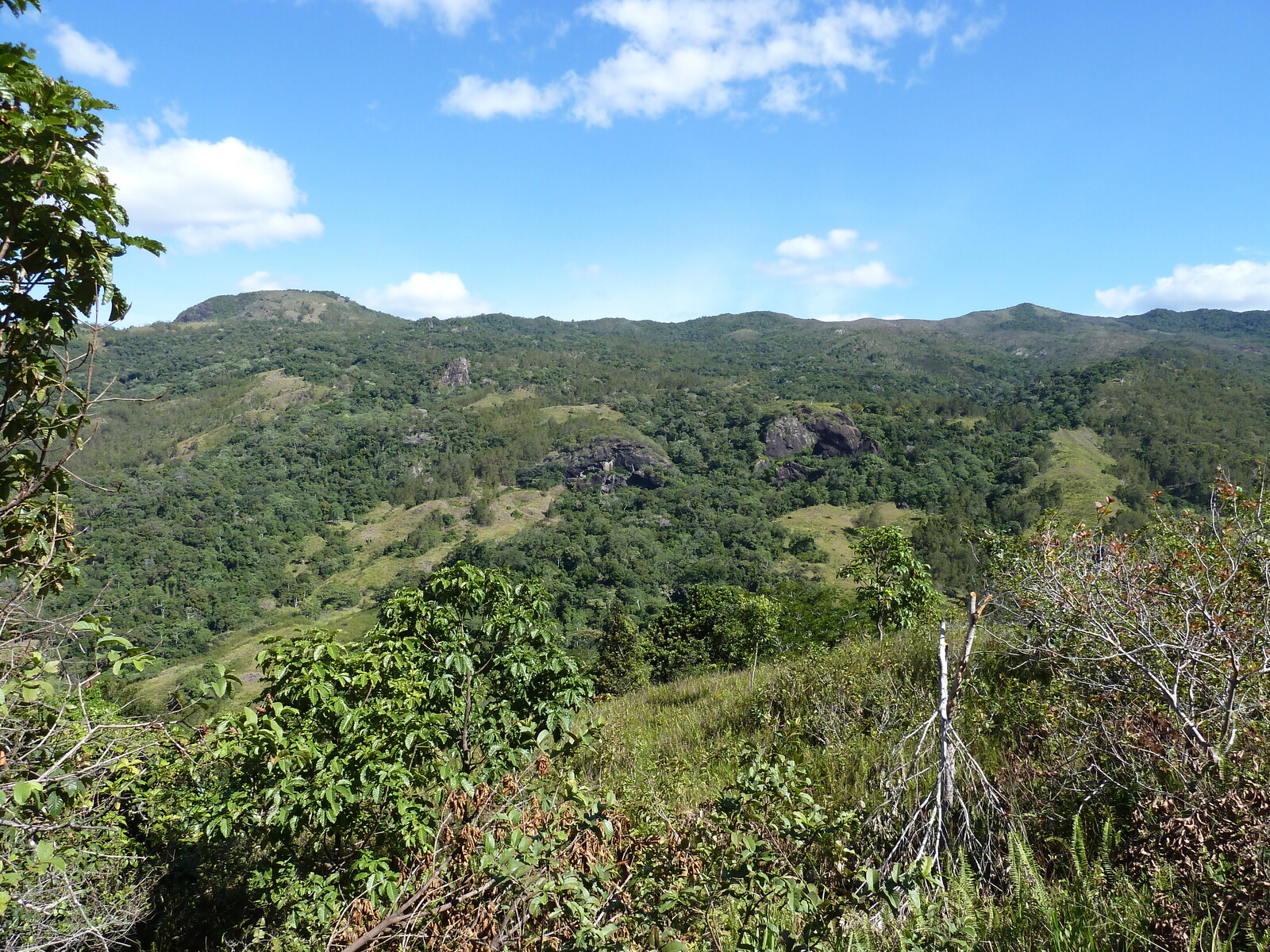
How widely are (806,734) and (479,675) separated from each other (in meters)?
3.19

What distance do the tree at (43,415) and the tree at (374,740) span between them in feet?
2.30

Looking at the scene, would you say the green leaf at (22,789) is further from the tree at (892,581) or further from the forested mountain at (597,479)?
the forested mountain at (597,479)

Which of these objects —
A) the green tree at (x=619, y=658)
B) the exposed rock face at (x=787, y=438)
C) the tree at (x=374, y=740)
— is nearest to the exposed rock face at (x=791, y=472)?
the exposed rock face at (x=787, y=438)

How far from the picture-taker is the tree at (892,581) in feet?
56.1

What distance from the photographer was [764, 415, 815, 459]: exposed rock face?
160375 mm

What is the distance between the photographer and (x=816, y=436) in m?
159

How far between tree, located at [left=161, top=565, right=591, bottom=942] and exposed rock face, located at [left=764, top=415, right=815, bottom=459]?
159m

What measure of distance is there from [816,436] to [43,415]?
163912 mm

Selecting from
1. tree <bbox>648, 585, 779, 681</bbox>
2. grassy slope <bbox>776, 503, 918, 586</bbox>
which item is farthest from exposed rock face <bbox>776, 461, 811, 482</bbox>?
tree <bbox>648, 585, 779, 681</bbox>

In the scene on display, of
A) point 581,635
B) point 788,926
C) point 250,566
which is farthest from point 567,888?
point 250,566

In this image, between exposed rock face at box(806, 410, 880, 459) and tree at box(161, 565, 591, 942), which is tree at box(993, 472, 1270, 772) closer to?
tree at box(161, 565, 591, 942)

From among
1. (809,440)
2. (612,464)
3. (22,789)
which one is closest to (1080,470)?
(809,440)

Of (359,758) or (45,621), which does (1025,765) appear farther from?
(45,621)

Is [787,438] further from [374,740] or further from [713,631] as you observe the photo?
[374,740]
